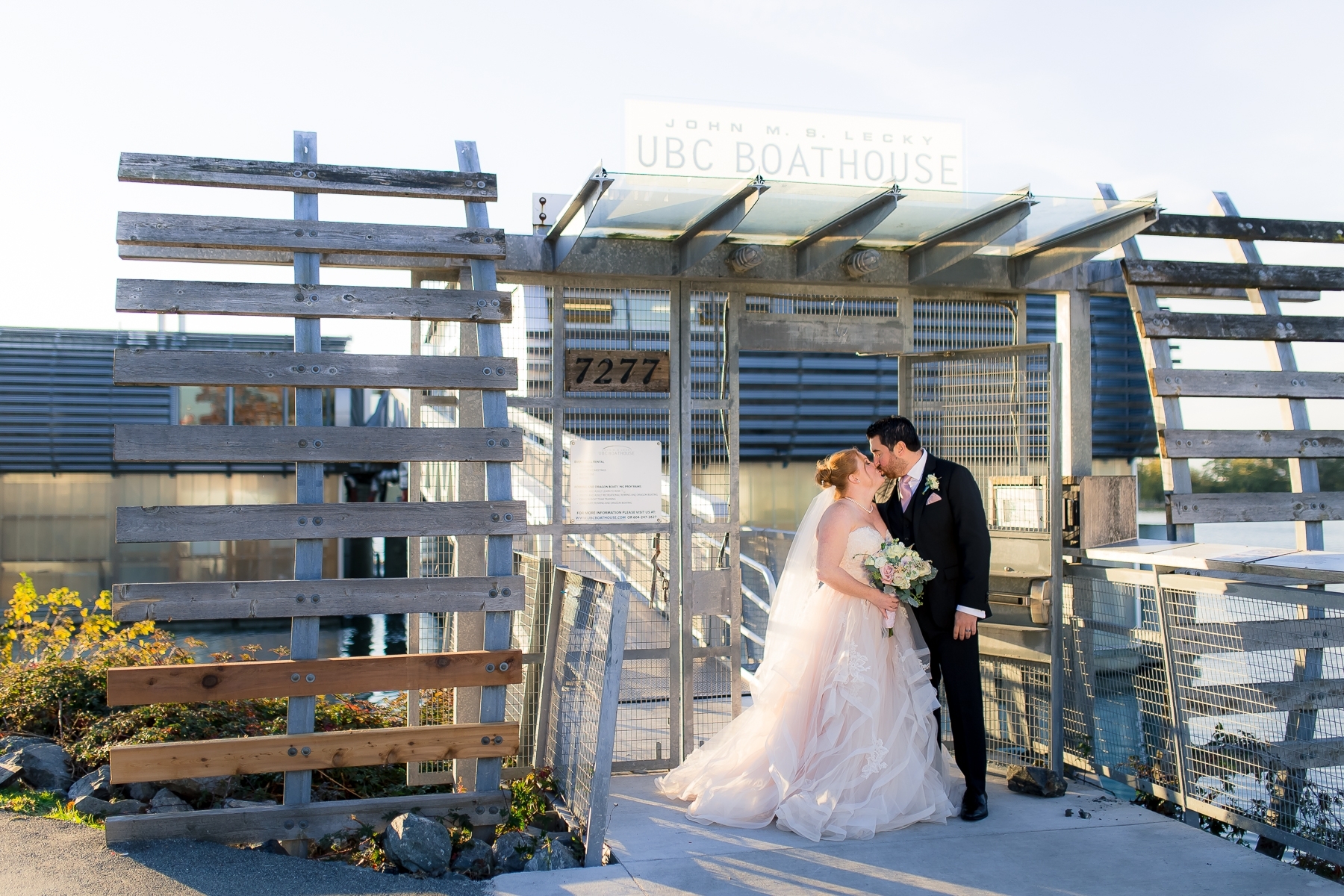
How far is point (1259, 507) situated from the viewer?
5891mm

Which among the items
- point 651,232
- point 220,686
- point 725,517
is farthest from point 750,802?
point 651,232

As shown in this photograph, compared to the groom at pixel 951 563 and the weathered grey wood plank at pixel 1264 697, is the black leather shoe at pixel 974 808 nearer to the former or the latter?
the groom at pixel 951 563

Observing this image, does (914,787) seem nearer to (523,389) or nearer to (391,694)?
(523,389)

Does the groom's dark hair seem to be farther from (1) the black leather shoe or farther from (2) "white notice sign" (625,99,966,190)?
(1) the black leather shoe

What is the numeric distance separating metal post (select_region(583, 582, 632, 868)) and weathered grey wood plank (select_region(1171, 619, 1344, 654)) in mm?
2566

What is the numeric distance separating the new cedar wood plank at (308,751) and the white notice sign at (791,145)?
9.65 ft

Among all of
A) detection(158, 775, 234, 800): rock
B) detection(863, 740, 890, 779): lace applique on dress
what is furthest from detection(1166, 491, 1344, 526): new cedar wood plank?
detection(158, 775, 234, 800): rock

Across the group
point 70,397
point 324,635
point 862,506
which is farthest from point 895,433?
point 70,397

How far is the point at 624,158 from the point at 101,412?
11797mm

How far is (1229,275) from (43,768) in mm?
6751

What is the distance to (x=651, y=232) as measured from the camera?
5.80 meters

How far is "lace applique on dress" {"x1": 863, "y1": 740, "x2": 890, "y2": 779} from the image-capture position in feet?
15.5

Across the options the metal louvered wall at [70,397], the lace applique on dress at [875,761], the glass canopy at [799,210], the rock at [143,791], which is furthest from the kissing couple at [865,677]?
the metal louvered wall at [70,397]

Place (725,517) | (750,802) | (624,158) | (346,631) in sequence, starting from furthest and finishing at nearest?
(346,631), (725,517), (624,158), (750,802)
